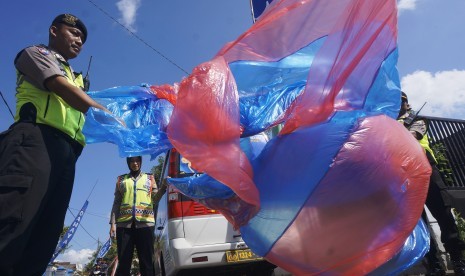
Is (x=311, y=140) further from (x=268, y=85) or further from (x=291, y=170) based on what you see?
(x=268, y=85)

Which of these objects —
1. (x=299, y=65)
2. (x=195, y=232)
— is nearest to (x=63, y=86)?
(x=299, y=65)

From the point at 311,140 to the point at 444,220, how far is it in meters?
2.52

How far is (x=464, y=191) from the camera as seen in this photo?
629cm

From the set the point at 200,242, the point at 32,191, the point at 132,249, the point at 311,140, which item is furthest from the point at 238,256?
the point at 32,191

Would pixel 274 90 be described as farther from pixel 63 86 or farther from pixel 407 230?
pixel 63 86

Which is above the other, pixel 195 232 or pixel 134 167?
pixel 134 167

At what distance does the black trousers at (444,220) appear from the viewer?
343 cm

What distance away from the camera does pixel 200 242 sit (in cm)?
357

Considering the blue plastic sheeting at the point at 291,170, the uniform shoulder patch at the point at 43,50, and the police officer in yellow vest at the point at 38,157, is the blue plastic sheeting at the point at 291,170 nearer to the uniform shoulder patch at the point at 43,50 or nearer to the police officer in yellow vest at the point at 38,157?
the police officer in yellow vest at the point at 38,157

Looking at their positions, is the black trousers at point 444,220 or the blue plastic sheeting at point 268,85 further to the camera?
the black trousers at point 444,220

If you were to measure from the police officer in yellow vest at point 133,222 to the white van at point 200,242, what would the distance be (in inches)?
20.3

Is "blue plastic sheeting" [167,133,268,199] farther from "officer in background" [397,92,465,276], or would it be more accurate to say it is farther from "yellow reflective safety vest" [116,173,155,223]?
"yellow reflective safety vest" [116,173,155,223]

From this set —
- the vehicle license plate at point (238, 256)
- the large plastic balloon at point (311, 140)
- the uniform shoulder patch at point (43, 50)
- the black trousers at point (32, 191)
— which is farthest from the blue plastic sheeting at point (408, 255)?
the uniform shoulder patch at point (43, 50)

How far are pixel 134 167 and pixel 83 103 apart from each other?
9.65 ft
